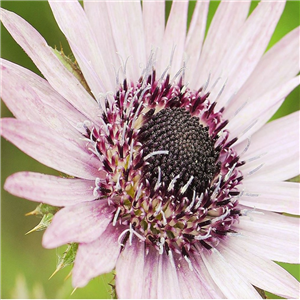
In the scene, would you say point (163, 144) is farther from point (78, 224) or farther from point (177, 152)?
point (78, 224)

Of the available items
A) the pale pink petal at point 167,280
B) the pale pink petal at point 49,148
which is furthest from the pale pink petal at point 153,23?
the pale pink petal at point 167,280

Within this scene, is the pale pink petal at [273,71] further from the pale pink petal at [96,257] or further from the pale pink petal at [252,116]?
the pale pink petal at [96,257]

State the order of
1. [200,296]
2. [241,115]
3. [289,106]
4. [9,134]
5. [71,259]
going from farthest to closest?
[289,106] < [241,115] < [200,296] < [71,259] < [9,134]

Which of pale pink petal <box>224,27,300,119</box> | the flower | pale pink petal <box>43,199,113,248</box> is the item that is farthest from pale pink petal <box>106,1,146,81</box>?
pale pink petal <box>43,199,113,248</box>

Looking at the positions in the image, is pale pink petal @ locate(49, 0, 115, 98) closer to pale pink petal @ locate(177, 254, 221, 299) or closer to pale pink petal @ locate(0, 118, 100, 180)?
pale pink petal @ locate(0, 118, 100, 180)

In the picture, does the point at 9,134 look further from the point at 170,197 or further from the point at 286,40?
the point at 286,40

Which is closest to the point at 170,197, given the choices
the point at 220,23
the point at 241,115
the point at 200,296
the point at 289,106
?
the point at 200,296
